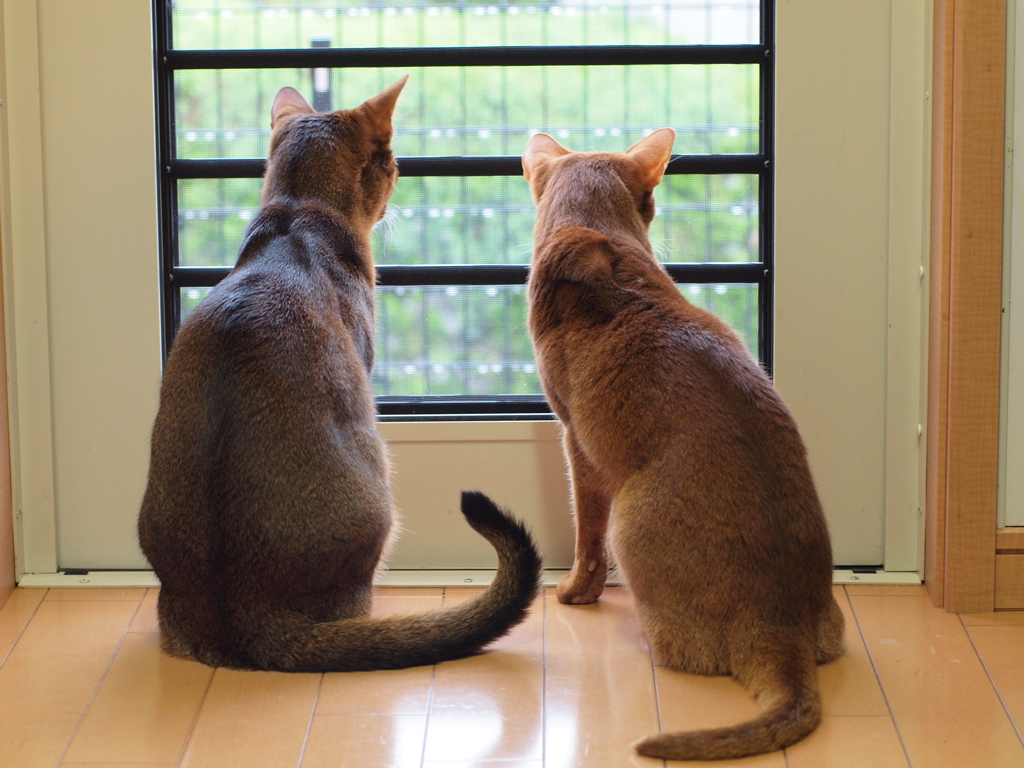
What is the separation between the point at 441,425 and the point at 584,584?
0.58 m

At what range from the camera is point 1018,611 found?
279cm

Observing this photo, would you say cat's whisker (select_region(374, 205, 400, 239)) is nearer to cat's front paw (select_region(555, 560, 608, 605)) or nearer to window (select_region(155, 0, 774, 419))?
window (select_region(155, 0, 774, 419))

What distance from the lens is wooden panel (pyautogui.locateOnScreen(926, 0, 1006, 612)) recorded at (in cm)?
266

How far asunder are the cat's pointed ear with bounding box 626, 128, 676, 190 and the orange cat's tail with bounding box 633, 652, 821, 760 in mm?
1204

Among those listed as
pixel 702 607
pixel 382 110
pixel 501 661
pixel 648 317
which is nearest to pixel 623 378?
pixel 648 317

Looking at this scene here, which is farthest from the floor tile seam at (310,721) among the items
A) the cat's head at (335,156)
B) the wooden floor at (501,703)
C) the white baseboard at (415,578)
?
the cat's head at (335,156)

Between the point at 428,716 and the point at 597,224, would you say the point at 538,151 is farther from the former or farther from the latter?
the point at 428,716

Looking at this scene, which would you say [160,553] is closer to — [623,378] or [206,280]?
[206,280]

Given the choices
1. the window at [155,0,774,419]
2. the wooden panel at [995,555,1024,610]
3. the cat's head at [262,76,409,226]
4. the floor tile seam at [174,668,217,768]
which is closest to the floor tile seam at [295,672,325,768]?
the floor tile seam at [174,668,217,768]

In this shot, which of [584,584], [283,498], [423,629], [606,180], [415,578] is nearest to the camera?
[283,498]

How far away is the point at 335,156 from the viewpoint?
2699 millimetres

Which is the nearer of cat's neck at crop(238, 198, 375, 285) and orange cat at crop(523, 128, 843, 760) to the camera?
orange cat at crop(523, 128, 843, 760)

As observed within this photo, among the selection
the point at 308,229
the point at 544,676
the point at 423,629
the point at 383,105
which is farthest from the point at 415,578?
the point at 383,105

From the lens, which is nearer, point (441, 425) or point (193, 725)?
point (193, 725)
